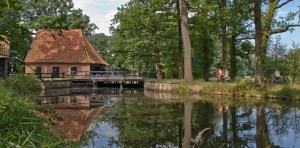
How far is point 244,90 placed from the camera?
21828 mm

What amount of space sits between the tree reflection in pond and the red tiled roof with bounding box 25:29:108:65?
103ft

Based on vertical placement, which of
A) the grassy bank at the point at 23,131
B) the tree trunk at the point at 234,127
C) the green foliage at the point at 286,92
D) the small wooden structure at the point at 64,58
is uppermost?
the small wooden structure at the point at 64,58

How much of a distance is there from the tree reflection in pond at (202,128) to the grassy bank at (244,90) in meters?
4.85

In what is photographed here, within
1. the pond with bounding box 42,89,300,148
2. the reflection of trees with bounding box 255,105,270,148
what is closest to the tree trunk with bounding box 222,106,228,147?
the pond with bounding box 42,89,300,148

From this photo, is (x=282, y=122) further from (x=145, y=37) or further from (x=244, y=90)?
(x=145, y=37)

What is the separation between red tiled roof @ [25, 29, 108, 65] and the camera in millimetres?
44312

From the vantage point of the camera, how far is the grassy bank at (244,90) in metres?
19.8

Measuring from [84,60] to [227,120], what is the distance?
3374cm

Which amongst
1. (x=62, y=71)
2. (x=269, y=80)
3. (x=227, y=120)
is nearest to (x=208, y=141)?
(x=227, y=120)

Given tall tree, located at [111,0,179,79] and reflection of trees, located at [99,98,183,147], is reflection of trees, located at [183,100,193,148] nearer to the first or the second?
reflection of trees, located at [99,98,183,147]

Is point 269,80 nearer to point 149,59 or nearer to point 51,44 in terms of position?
point 149,59

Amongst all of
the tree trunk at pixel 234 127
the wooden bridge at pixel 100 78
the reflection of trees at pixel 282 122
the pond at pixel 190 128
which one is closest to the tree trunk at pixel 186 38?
the tree trunk at pixel 234 127

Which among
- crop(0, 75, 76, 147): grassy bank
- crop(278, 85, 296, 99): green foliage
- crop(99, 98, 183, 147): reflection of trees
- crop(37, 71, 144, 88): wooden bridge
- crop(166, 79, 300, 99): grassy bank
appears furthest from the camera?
crop(37, 71, 144, 88): wooden bridge

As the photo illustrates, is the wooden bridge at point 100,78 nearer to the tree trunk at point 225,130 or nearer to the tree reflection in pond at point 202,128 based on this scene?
the tree reflection in pond at point 202,128
